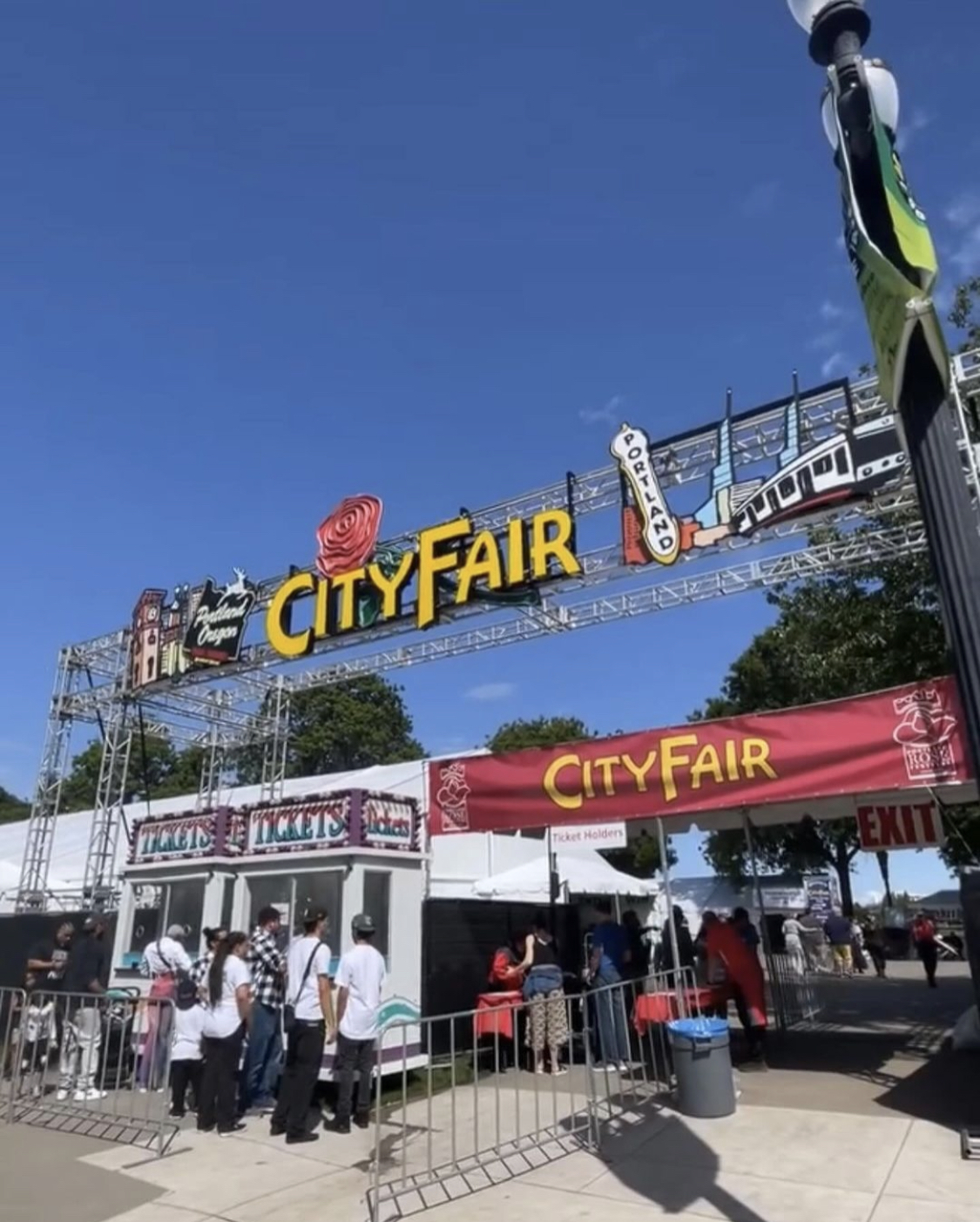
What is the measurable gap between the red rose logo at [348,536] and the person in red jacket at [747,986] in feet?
30.8

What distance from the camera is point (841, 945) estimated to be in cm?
2200

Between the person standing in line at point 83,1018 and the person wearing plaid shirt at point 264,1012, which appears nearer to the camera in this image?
the person wearing plaid shirt at point 264,1012

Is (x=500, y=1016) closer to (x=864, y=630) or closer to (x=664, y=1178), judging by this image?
(x=664, y=1178)

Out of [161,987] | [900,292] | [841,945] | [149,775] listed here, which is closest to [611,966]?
[161,987]

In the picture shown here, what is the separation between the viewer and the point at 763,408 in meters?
12.4

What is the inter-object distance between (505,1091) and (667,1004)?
1.82m

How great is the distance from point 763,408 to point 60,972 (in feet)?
38.0

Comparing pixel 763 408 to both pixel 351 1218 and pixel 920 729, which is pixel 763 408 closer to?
pixel 920 729

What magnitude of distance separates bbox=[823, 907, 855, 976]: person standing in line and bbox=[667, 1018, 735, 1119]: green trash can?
16629 mm

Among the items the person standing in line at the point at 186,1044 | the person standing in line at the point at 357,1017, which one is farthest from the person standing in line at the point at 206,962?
the person standing in line at the point at 357,1017

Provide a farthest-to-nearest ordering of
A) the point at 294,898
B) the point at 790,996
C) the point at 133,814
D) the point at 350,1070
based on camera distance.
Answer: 1. the point at 133,814
2. the point at 790,996
3. the point at 294,898
4. the point at 350,1070

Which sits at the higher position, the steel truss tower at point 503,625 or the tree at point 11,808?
the tree at point 11,808

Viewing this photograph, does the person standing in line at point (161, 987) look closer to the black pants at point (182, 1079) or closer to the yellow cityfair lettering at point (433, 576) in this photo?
the black pants at point (182, 1079)

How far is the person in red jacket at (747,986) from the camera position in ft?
29.7
